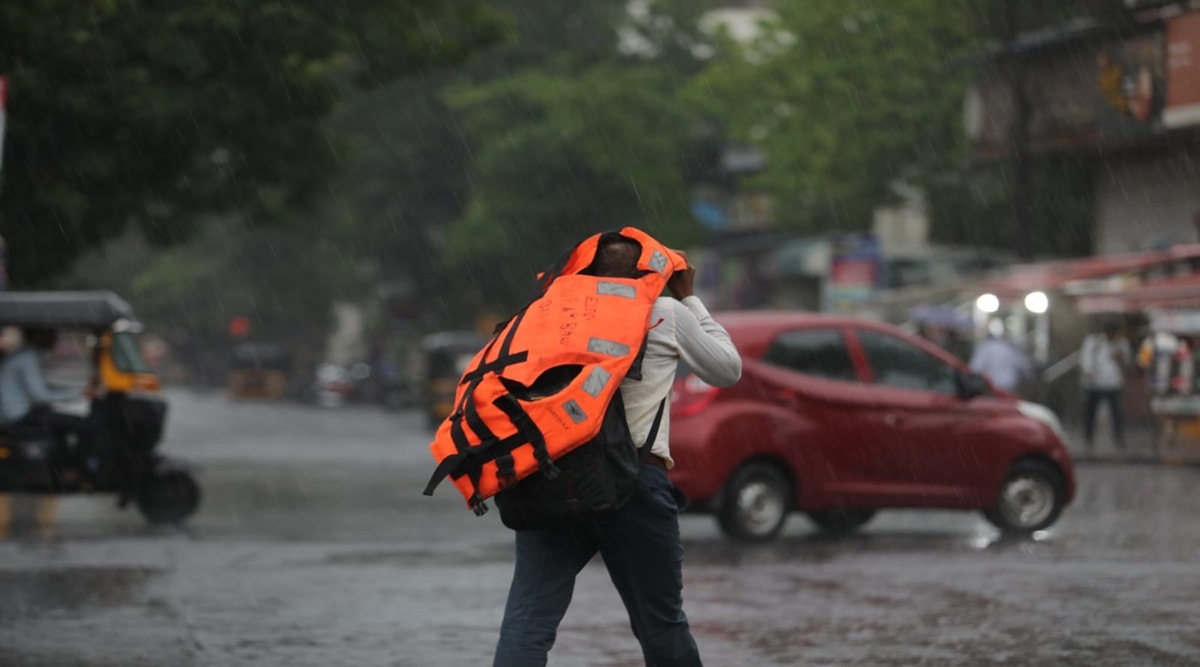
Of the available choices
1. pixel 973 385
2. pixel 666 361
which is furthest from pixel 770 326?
pixel 666 361

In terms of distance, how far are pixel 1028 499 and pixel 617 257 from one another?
31.6ft

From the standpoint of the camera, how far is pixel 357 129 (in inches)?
2299

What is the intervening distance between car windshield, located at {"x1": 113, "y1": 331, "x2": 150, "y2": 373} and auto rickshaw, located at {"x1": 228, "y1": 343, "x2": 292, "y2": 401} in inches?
2178

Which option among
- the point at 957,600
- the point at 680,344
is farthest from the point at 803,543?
the point at 680,344

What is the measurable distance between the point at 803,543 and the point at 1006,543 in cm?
141

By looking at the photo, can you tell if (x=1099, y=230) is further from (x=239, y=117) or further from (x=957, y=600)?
(x=957, y=600)

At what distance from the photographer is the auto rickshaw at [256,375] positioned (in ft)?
233

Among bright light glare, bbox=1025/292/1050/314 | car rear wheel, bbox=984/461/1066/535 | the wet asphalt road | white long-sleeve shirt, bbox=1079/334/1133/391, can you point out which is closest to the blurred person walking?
white long-sleeve shirt, bbox=1079/334/1133/391

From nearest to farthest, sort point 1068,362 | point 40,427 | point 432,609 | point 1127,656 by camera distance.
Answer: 1. point 1127,656
2. point 432,609
3. point 40,427
4. point 1068,362

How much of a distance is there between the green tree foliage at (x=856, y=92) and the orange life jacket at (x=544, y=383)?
36.9 m

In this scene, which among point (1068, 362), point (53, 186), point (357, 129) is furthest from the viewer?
point (357, 129)

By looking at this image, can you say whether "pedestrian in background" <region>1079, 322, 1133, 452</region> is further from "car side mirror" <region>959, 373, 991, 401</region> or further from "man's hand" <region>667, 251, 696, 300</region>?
"man's hand" <region>667, 251, 696, 300</region>

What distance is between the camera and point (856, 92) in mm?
43500

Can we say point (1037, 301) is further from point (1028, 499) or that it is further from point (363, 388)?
point (363, 388)
